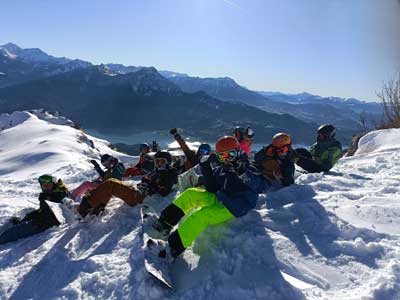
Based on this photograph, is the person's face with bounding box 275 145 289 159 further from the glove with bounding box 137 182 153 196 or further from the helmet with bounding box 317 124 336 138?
the glove with bounding box 137 182 153 196

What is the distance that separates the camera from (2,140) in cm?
2992

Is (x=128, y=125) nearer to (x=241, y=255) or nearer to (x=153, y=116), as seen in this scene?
(x=153, y=116)

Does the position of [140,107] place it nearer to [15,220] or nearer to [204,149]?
[204,149]

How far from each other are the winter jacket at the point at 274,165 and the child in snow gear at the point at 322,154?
3.31ft

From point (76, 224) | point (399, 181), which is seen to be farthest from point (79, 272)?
point (399, 181)

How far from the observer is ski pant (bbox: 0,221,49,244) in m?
5.68

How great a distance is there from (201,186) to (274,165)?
1.66m

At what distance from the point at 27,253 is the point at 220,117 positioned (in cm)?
16808

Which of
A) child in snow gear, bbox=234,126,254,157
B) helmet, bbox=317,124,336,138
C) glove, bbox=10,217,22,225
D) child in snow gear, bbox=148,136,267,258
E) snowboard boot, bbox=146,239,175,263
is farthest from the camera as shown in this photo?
child in snow gear, bbox=234,126,254,157

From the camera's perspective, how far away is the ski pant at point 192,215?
4.32m

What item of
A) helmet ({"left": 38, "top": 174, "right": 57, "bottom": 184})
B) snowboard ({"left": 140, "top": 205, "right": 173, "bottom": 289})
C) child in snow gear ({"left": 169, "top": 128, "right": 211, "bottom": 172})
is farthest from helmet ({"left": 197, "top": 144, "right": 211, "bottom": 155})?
helmet ({"left": 38, "top": 174, "right": 57, "bottom": 184})

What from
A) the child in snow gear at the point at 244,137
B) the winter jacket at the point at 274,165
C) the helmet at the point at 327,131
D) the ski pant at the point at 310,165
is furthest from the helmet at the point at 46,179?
the helmet at the point at 327,131

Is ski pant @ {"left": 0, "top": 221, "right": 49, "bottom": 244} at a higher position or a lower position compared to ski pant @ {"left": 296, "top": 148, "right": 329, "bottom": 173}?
lower

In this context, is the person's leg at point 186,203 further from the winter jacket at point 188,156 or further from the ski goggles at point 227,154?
the winter jacket at point 188,156
